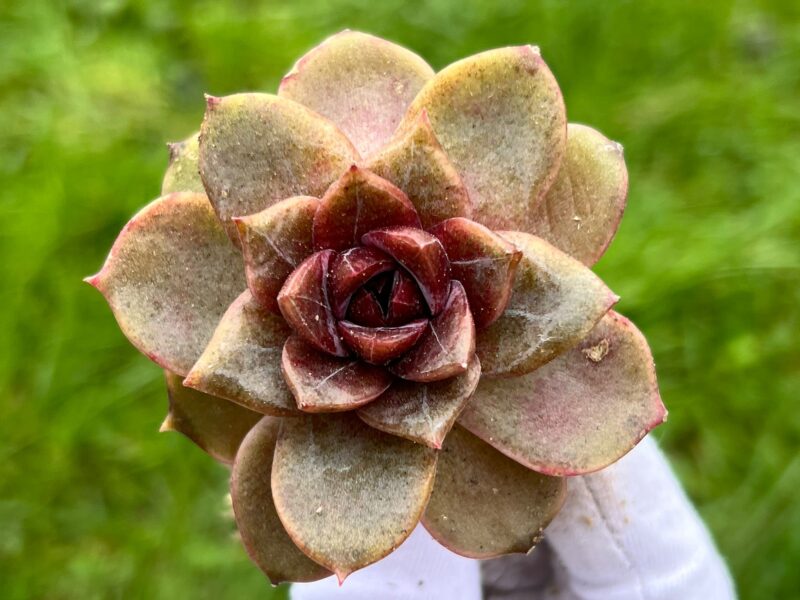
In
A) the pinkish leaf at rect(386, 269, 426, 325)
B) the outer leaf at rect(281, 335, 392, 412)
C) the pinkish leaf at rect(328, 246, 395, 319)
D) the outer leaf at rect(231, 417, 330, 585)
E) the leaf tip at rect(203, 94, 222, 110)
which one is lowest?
the outer leaf at rect(231, 417, 330, 585)

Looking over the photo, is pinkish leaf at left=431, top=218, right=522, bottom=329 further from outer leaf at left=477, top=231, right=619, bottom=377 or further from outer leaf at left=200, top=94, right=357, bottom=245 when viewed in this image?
outer leaf at left=200, top=94, right=357, bottom=245

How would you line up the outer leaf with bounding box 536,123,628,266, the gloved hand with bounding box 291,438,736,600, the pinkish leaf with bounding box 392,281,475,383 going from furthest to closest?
the gloved hand with bounding box 291,438,736,600, the outer leaf with bounding box 536,123,628,266, the pinkish leaf with bounding box 392,281,475,383

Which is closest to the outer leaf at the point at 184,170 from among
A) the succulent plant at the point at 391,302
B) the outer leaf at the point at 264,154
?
the succulent plant at the point at 391,302

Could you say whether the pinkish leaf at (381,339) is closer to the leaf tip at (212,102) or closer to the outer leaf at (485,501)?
the outer leaf at (485,501)

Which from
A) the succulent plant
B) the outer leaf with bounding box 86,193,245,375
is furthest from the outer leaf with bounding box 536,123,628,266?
the outer leaf with bounding box 86,193,245,375

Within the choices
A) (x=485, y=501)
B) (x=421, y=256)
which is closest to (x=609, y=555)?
(x=485, y=501)

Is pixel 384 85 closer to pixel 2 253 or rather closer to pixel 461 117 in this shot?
pixel 461 117

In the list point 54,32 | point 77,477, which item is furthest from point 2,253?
point 54,32
